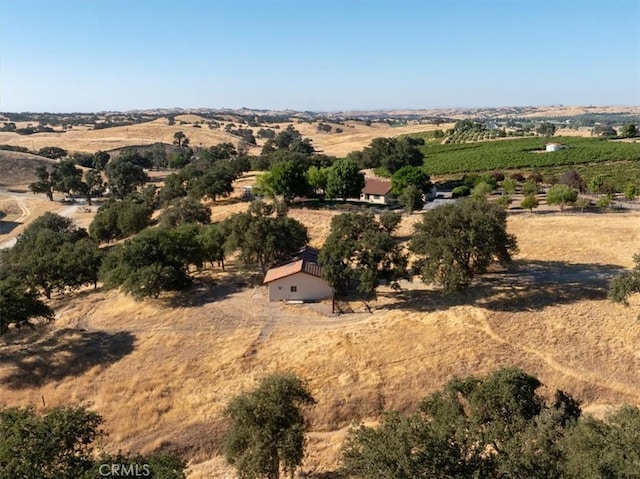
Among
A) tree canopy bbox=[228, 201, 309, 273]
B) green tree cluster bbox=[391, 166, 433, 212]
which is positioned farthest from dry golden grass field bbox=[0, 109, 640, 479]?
green tree cluster bbox=[391, 166, 433, 212]

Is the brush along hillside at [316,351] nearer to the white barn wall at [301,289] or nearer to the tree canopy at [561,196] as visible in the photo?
the white barn wall at [301,289]

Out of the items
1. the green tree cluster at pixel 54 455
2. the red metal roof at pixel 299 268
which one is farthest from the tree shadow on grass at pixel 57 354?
the green tree cluster at pixel 54 455

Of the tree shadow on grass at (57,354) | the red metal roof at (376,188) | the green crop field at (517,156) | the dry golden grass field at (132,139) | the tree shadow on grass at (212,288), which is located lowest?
the tree shadow on grass at (57,354)

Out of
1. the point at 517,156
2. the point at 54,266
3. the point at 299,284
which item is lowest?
the point at 299,284

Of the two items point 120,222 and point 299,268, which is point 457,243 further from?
point 120,222

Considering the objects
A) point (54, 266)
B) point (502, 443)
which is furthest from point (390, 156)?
point (502, 443)

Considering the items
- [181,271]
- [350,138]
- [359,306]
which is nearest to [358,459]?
[359,306]

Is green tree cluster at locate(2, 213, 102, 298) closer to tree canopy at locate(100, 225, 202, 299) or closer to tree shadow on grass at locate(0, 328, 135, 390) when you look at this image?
tree canopy at locate(100, 225, 202, 299)
